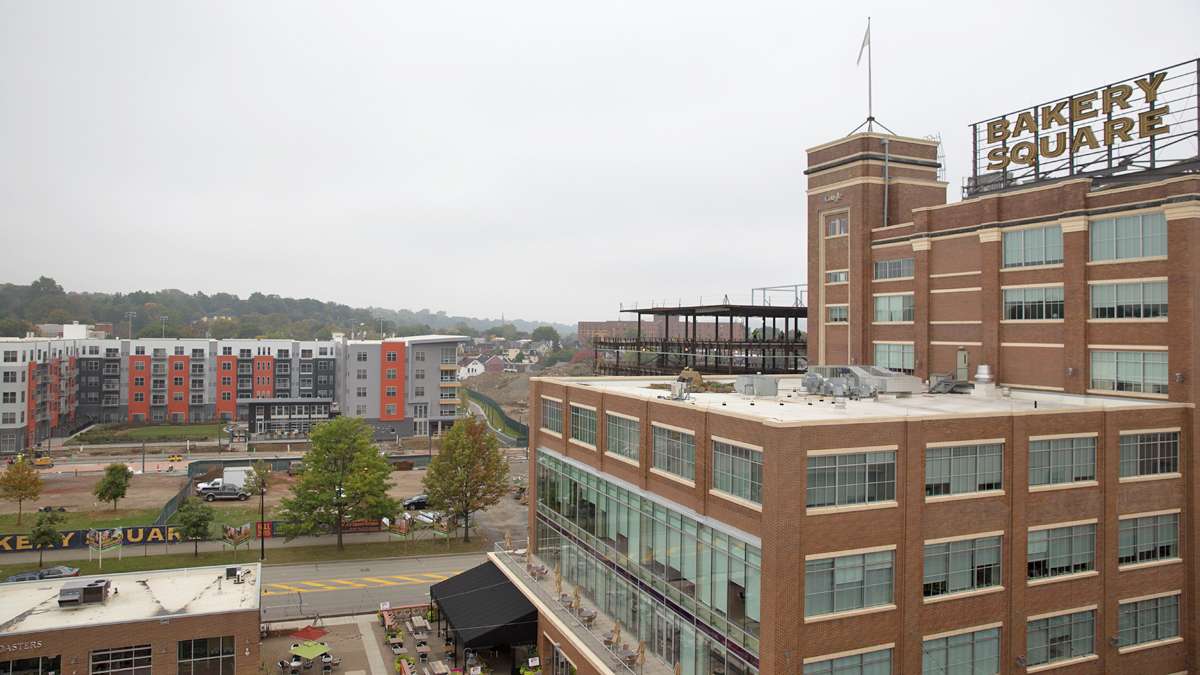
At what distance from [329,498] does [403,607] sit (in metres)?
14.3

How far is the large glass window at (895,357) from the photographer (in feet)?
149

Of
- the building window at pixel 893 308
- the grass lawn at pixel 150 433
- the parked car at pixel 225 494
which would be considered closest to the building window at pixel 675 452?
the building window at pixel 893 308

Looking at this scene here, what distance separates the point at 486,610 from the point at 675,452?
16.4m

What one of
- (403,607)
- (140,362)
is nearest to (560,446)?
(403,607)

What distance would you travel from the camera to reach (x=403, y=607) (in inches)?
1823

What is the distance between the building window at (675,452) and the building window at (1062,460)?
39.3 feet

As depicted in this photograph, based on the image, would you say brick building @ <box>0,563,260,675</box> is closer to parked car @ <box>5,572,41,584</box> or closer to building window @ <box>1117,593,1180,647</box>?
parked car @ <box>5,572,41,584</box>

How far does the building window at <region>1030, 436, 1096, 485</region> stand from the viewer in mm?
27656

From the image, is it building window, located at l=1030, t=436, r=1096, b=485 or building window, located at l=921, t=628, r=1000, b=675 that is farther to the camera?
building window, located at l=1030, t=436, r=1096, b=485

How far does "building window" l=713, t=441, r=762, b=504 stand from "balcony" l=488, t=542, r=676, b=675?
8.36 meters

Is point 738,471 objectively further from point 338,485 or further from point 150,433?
point 150,433

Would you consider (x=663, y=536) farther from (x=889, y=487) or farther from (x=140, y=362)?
(x=140, y=362)

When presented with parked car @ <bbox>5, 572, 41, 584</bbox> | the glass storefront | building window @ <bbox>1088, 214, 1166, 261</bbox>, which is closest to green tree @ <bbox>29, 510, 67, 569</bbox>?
parked car @ <bbox>5, 572, 41, 584</bbox>

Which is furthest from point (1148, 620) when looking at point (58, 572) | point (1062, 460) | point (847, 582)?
point (58, 572)
